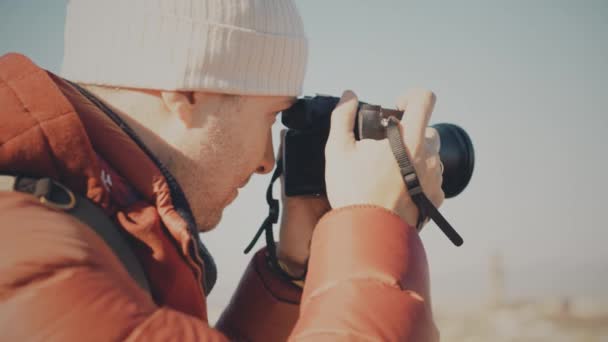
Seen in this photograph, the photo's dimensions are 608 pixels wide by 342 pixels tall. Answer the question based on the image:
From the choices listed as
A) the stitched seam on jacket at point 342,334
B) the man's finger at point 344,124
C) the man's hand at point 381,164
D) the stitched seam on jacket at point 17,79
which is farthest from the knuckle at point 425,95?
the stitched seam on jacket at point 17,79

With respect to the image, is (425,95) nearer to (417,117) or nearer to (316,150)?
(417,117)

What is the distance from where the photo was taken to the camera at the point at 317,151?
5.58 feet

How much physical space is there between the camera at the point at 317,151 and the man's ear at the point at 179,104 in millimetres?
313

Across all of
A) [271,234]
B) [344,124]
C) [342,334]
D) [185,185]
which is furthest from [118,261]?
[271,234]

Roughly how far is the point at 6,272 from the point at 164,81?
2.37 feet

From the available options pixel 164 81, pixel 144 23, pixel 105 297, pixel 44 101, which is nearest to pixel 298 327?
A: pixel 105 297

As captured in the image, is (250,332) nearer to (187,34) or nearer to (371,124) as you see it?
(371,124)

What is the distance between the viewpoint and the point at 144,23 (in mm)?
1542

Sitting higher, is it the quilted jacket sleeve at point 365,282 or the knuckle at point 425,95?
the knuckle at point 425,95

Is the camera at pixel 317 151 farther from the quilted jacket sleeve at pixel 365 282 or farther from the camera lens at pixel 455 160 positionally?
the quilted jacket sleeve at pixel 365 282

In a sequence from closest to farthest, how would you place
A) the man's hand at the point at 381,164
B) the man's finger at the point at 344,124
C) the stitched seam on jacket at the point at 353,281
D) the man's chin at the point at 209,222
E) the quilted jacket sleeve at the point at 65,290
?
the quilted jacket sleeve at the point at 65,290 < the stitched seam on jacket at the point at 353,281 < the man's hand at the point at 381,164 < the man's finger at the point at 344,124 < the man's chin at the point at 209,222

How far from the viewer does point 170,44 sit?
155 centimetres

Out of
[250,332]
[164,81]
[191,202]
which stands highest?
[164,81]

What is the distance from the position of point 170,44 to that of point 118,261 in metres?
0.68
